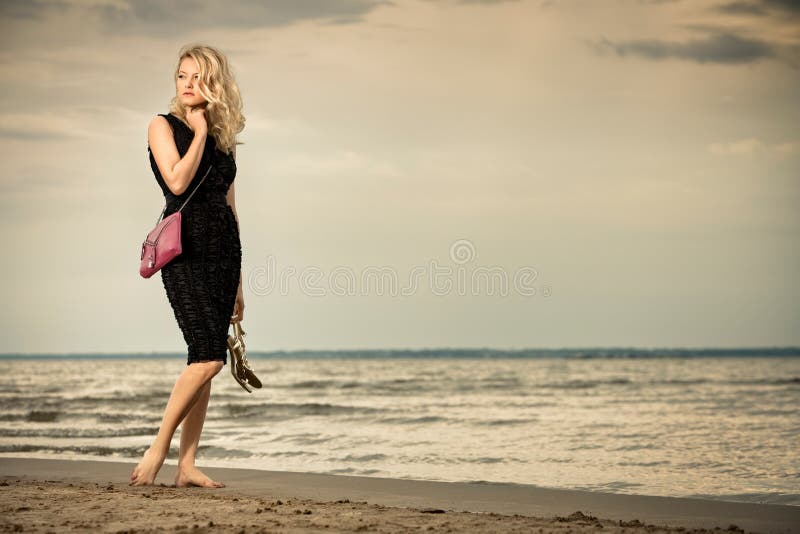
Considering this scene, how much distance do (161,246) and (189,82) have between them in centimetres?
78

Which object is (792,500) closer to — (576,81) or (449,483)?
(449,483)

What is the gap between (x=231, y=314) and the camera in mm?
3973

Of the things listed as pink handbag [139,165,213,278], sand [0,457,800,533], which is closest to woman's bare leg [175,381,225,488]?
sand [0,457,800,533]

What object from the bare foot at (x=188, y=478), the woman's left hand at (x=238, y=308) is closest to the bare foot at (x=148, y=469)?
the bare foot at (x=188, y=478)

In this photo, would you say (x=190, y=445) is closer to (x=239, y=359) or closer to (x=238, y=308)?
(x=239, y=359)

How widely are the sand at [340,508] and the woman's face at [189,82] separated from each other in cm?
178

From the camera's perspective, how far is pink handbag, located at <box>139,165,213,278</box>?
3.71 metres

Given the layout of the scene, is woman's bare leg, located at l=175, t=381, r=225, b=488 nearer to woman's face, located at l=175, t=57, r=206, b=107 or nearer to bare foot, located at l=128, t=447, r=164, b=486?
bare foot, located at l=128, t=447, r=164, b=486

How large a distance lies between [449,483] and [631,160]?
56.7ft

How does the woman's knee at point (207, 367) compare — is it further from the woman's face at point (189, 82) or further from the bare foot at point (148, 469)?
the woman's face at point (189, 82)

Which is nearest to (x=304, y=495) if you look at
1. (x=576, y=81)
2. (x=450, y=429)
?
(x=450, y=429)

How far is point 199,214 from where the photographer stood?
3828 mm

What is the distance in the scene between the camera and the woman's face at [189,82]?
388 centimetres

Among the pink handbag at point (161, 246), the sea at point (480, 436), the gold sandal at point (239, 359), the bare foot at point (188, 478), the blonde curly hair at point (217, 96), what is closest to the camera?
the pink handbag at point (161, 246)
